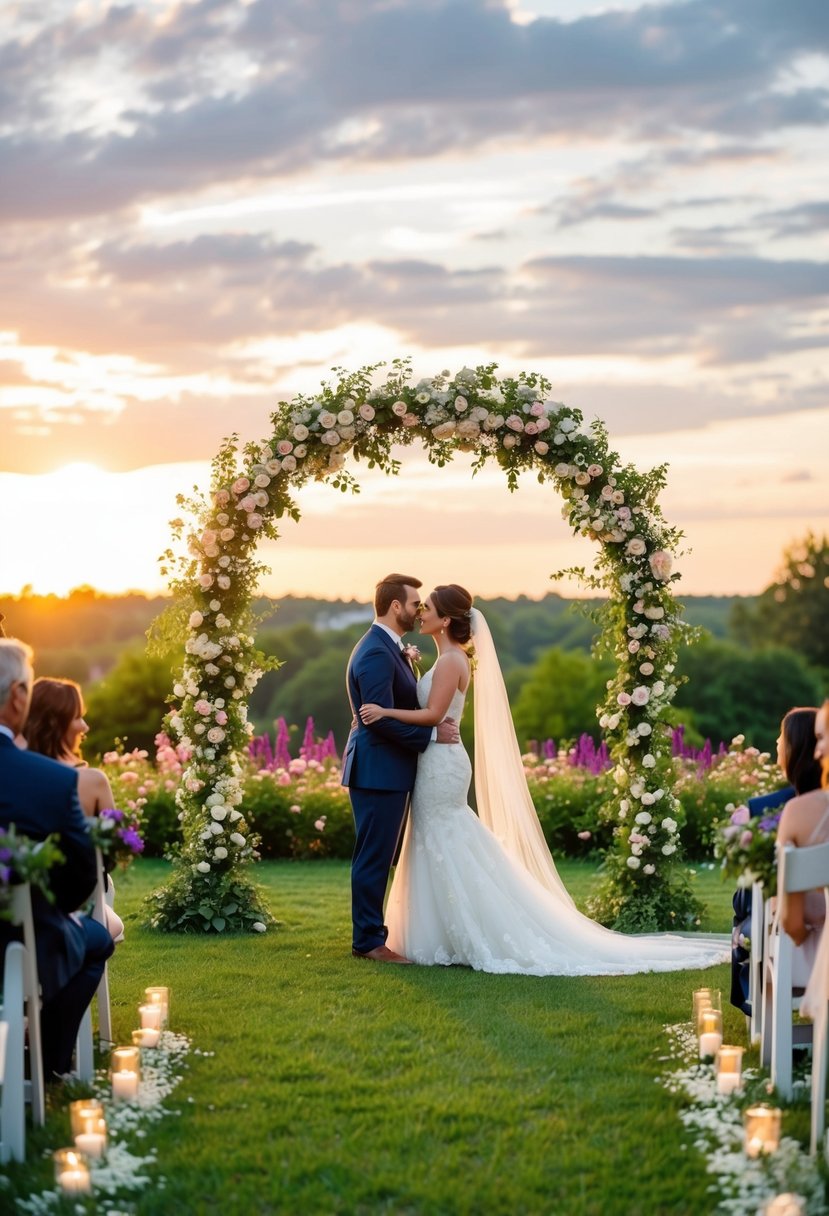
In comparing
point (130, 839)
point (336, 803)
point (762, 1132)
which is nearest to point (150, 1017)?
point (130, 839)

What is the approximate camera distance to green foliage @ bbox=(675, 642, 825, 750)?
1517 inches

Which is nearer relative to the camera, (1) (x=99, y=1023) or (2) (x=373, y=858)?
(1) (x=99, y=1023)

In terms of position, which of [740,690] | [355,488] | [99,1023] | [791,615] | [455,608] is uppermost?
[355,488]

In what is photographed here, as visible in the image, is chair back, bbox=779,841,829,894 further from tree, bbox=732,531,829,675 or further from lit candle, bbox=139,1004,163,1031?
tree, bbox=732,531,829,675

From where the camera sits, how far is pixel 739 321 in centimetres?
1719

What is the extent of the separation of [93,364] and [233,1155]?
32.5 feet

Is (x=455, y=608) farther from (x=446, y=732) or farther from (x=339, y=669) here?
A: (x=339, y=669)

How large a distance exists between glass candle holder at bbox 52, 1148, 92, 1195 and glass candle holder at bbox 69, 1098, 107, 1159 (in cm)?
16

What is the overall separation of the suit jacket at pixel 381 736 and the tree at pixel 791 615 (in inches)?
1706

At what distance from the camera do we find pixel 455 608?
8672 mm

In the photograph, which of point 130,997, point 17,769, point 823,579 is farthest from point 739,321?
point 823,579

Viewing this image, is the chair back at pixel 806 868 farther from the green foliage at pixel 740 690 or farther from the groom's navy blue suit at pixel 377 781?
the green foliage at pixel 740 690

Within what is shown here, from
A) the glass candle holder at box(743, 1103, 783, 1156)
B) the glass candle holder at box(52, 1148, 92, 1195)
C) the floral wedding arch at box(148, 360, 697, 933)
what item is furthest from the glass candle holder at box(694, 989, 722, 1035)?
the floral wedding arch at box(148, 360, 697, 933)

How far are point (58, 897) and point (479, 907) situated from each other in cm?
356
